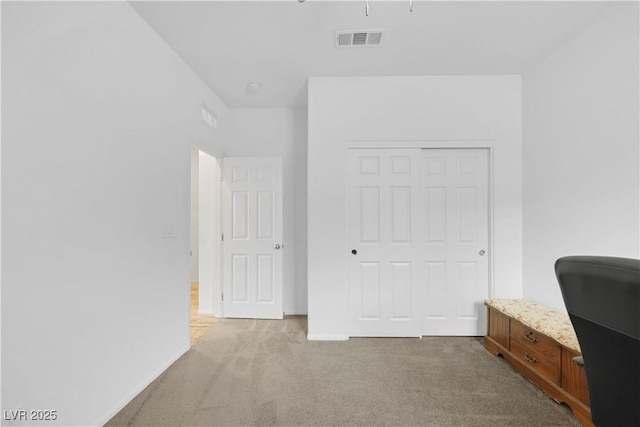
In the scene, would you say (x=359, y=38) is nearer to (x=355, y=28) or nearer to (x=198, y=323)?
(x=355, y=28)

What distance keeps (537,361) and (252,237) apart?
3021 mm

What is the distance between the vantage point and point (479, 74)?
9.66 ft

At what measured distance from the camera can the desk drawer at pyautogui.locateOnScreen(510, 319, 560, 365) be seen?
1.97 m

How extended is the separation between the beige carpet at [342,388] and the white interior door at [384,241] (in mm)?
285

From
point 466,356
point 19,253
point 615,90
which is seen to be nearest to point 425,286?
point 466,356

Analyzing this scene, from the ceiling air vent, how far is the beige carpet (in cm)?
274

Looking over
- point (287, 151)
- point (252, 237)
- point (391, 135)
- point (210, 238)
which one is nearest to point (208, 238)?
A: point (210, 238)

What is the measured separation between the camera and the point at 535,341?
2152 mm

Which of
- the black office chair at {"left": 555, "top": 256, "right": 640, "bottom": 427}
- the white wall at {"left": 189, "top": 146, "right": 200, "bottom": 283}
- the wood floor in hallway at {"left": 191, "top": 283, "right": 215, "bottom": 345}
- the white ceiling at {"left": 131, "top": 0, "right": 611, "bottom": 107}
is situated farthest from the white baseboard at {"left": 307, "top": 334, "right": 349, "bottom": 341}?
the white wall at {"left": 189, "top": 146, "right": 200, "bottom": 283}

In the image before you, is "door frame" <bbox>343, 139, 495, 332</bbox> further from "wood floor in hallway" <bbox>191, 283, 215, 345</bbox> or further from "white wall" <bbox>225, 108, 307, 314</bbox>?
"wood floor in hallway" <bbox>191, 283, 215, 345</bbox>

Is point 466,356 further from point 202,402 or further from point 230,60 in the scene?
point 230,60

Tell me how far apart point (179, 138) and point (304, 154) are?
163 centimetres

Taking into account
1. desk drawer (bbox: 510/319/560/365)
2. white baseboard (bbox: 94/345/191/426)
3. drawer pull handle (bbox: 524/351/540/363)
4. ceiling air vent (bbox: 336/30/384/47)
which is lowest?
white baseboard (bbox: 94/345/191/426)

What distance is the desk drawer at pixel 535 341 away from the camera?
6.48 feet
